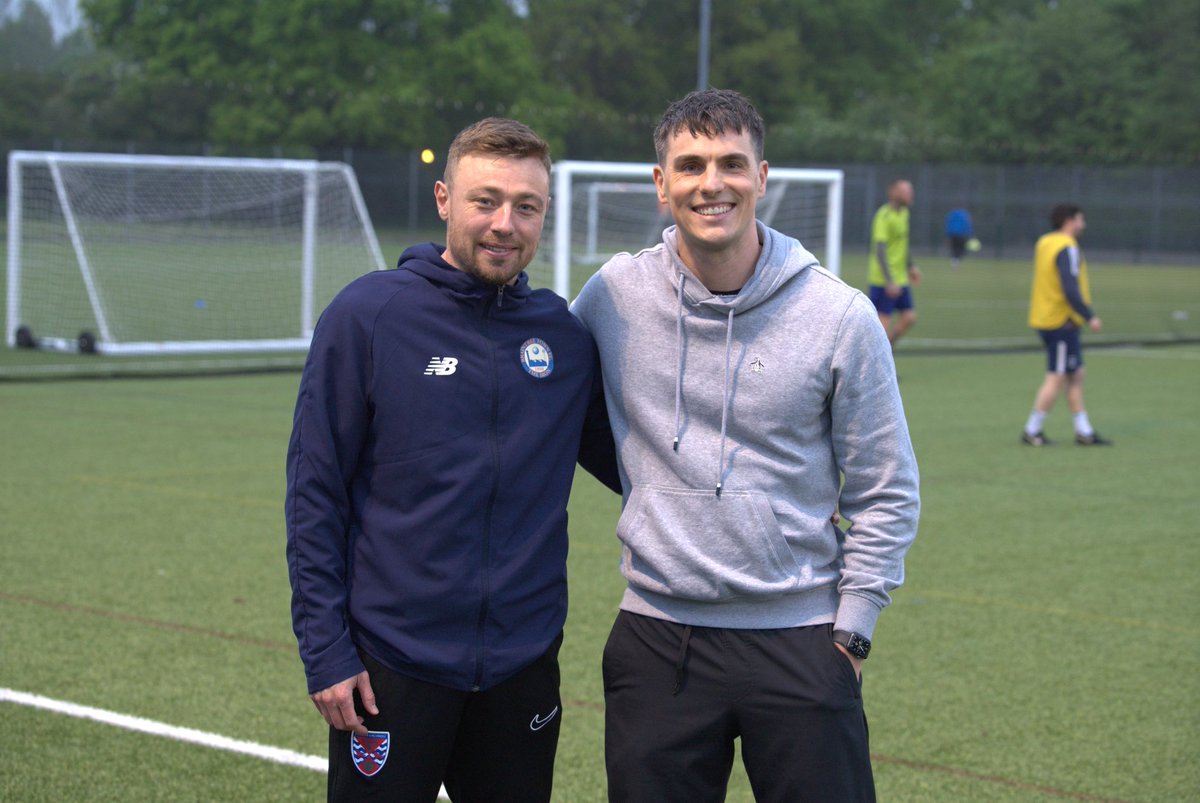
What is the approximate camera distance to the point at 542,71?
63156 millimetres

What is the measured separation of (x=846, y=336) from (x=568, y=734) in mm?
2685

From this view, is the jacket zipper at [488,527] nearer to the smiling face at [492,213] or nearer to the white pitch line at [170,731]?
the smiling face at [492,213]

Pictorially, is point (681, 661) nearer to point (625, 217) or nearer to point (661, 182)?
point (661, 182)

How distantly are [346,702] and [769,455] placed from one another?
927mm

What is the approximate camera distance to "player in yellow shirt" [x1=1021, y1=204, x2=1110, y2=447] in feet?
41.2

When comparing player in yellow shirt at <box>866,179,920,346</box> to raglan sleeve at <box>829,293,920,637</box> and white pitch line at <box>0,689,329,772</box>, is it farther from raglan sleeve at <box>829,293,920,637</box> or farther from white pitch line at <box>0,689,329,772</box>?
raglan sleeve at <box>829,293,920,637</box>

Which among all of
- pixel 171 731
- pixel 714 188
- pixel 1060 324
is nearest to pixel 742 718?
pixel 714 188

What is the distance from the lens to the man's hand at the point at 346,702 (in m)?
3.03

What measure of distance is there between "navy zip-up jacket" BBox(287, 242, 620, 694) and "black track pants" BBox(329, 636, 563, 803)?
51 millimetres

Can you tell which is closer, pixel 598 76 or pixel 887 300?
pixel 887 300

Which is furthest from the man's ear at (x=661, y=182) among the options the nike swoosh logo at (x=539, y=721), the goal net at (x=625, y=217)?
the goal net at (x=625, y=217)

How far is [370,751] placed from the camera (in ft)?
10.2

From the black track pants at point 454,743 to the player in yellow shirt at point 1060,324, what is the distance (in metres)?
9.85

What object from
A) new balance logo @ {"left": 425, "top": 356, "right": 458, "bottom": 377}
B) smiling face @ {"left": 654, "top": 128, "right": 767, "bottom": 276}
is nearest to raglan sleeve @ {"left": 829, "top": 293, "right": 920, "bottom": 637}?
smiling face @ {"left": 654, "top": 128, "right": 767, "bottom": 276}
